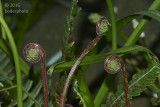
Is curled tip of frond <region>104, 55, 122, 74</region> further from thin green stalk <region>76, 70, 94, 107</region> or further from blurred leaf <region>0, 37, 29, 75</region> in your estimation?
blurred leaf <region>0, 37, 29, 75</region>

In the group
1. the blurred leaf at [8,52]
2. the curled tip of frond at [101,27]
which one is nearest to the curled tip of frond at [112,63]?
the curled tip of frond at [101,27]

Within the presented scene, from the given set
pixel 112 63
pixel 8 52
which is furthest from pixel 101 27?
pixel 8 52

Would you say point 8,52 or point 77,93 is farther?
point 8,52

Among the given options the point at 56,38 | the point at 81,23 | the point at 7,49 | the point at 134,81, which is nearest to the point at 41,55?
the point at 134,81

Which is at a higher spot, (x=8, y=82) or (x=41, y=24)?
(x=41, y=24)

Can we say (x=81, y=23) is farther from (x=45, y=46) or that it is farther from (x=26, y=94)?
(x=26, y=94)

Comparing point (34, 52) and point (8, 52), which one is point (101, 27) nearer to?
point (34, 52)

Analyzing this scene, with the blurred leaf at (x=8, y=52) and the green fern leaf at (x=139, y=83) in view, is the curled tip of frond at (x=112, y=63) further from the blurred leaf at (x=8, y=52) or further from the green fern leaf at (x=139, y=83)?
the blurred leaf at (x=8, y=52)

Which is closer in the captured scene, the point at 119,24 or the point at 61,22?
the point at 119,24
